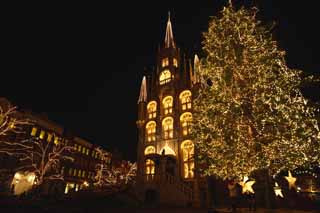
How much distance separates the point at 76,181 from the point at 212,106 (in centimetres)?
4173

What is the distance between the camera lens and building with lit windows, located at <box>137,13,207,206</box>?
25175 millimetres

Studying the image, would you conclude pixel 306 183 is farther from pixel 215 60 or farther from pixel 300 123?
pixel 215 60

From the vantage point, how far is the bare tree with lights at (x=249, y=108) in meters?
13.8

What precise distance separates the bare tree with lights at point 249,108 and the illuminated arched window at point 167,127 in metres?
16.0

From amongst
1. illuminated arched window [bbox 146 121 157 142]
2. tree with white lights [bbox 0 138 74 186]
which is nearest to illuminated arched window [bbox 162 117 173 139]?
illuminated arched window [bbox 146 121 157 142]

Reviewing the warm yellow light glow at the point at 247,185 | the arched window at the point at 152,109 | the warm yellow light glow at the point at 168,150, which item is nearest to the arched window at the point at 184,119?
the warm yellow light glow at the point at 168,150

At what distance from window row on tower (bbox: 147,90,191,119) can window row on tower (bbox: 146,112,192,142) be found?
1214mm

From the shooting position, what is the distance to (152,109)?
124ft

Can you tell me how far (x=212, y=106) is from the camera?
53.1 ft

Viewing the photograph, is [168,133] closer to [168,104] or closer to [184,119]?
[184,119]

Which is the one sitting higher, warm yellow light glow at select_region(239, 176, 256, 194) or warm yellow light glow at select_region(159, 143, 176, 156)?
warm yellow light glow at select_region(159, 143, 176, 156)

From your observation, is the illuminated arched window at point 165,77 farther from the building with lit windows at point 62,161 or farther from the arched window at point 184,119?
the building with lit windows at point 62,161

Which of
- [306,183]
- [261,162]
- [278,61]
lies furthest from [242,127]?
[306,183]

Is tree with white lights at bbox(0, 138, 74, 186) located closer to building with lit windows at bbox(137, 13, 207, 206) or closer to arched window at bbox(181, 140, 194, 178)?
building with lit windows at bbox(137, 13, 207, 206)
